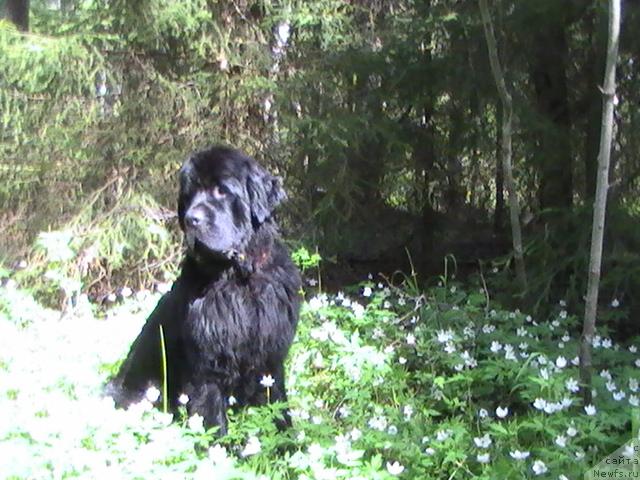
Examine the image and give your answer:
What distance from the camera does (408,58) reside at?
7.01 metres

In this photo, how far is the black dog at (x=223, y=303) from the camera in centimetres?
417

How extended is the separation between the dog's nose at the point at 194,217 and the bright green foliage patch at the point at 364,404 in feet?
3.06

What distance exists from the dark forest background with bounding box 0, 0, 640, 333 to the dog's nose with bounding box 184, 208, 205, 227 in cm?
279

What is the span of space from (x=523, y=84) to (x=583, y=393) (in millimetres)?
3469

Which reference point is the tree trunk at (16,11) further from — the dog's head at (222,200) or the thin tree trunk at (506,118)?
the dog's head at (222,200)

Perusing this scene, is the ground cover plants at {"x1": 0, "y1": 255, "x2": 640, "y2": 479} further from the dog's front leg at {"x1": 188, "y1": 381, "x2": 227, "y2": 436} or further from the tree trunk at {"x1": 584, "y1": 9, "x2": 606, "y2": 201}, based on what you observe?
the tree trunk at {"x1": 584, "y1": 9, "x2": 606, "y2": 201}

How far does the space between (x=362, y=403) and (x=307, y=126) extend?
132 inches

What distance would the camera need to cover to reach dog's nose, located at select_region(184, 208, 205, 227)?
4.16m

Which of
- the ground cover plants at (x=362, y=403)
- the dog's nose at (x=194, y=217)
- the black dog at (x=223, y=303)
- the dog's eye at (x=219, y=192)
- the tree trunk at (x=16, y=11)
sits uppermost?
the tree trunk at (x=16, y=11)

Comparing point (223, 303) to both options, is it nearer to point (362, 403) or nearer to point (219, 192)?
point (219, 192)

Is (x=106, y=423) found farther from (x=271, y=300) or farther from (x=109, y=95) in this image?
(x=109, y=95)

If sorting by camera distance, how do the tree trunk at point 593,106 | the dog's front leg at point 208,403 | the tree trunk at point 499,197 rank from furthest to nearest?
the tree trunk at point 499,197, the tree trunk at point 593,106, the dog's front leg at point 208,403

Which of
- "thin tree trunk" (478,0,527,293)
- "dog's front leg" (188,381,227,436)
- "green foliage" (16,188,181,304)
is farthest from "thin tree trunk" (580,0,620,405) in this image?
"green foliage" (16,188,181,304)

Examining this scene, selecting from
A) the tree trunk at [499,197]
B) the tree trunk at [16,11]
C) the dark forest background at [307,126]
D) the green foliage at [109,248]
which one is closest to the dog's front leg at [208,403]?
the dark forest background at [307,126]
